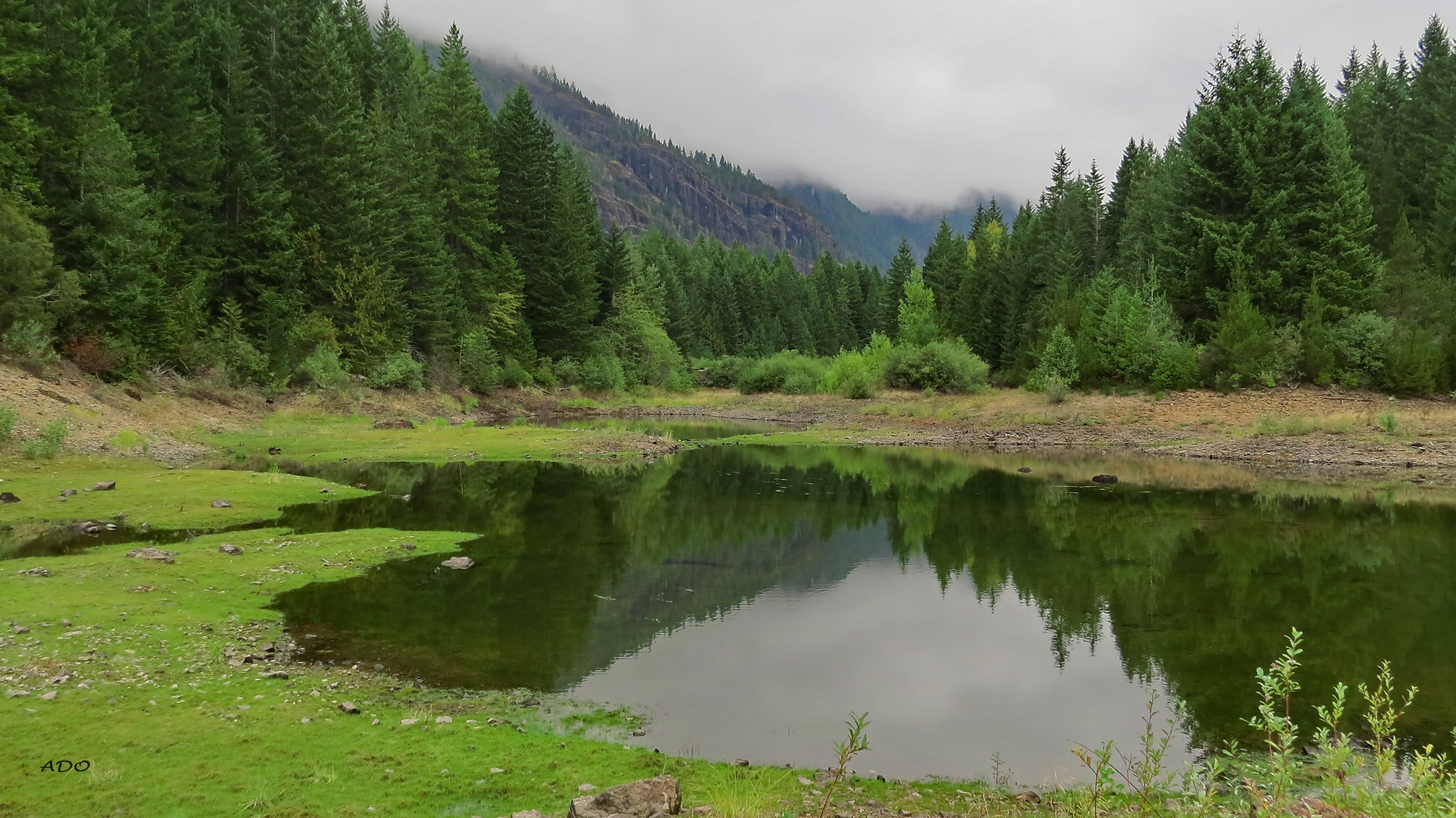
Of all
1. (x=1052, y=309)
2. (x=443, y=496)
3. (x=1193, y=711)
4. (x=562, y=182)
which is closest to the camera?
(x=1193, y=711)

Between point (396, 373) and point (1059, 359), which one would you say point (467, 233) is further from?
point (1059, 359)

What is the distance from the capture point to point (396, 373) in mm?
56125

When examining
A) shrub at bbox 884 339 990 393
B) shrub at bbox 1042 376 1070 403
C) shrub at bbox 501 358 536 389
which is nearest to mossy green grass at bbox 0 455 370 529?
shrub at bbox 501 358 536 389

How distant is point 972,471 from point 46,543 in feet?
115

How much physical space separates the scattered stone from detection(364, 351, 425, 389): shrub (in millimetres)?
54671

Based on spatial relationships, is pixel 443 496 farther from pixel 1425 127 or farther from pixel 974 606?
pixel 1425 127

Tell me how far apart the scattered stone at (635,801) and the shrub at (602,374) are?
7653 centimetres

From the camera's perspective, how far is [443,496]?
28.6 meters

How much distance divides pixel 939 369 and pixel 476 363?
42961 mm

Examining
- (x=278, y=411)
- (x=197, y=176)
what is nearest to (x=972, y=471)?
(x=278, y=411)

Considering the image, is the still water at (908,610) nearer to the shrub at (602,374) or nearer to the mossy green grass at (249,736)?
the mossy green grass at (249,736)

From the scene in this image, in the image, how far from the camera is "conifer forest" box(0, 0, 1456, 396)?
3691cm

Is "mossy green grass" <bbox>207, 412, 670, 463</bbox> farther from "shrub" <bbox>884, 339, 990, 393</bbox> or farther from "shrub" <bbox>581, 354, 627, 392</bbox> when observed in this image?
"shrub" <bbox>884, 339, 990, 393</bbox>

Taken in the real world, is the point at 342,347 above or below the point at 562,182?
below
